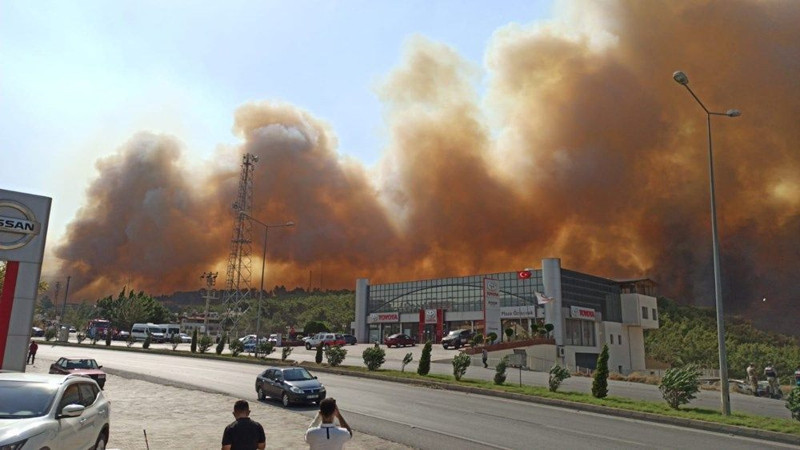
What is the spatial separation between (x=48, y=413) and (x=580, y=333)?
75.0 m

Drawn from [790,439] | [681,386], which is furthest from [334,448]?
[681,386]

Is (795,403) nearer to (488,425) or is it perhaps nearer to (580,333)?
(488,425)

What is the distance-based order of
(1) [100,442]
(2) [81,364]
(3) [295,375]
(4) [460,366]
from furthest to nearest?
1. (4) [460,366]
2. (2) [81,364]
3. (3) [295,375]
4. (1) [100,442]

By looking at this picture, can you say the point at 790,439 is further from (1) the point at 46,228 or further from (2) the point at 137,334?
(2) the point at 137,334

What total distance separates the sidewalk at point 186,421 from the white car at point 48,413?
2.94m

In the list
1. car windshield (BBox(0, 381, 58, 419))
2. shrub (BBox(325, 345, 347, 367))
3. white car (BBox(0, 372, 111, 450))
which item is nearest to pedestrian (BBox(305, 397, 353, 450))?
white car (BBox(0, 372, 111, 450))

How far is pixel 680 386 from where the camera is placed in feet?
62.5

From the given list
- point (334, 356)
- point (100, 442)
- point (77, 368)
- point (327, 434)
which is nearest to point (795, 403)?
point (327, 434)

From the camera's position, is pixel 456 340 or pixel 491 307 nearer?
pixel 491 307

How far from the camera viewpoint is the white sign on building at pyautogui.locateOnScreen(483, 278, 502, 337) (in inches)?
1997

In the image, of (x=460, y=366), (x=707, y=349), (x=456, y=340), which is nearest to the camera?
(x=460, y=366)

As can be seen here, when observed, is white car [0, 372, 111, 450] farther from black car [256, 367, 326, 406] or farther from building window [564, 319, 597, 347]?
building window [564, 319, 597, 347]

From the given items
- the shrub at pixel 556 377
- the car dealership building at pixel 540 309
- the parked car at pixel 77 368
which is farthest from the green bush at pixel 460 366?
the car dealership building at pixel 540 309

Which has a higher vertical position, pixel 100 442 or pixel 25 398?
pixel 25 398
